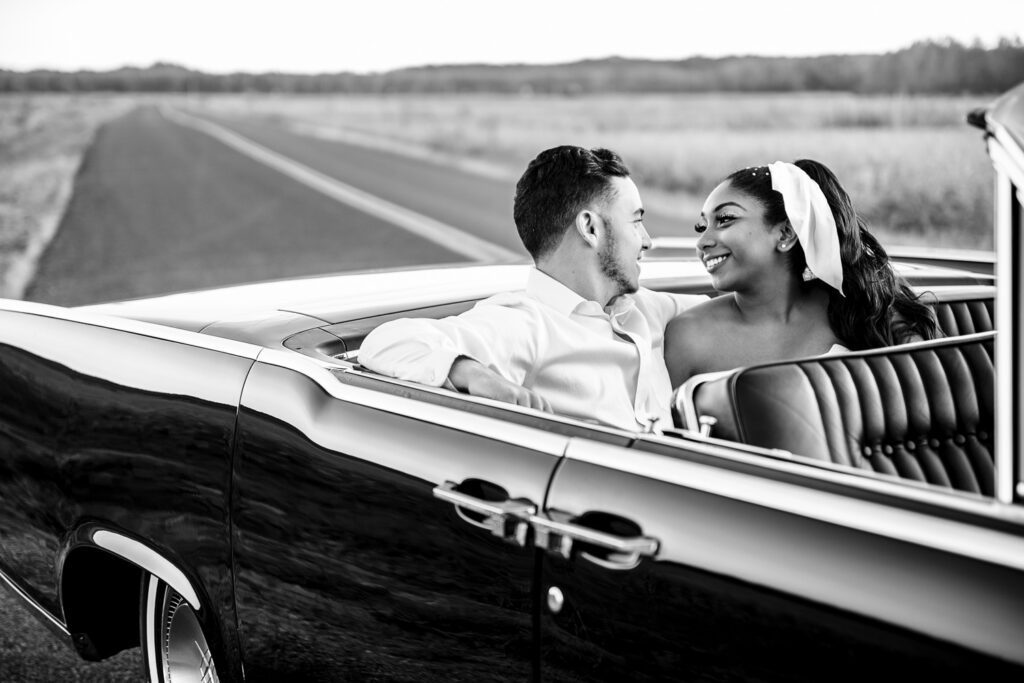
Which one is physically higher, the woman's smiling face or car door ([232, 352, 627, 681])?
the woman's smiling face

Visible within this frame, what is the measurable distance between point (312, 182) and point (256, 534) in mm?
29187

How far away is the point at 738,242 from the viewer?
9.93 ft

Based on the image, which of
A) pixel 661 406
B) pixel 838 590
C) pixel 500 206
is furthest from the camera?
pixel 500 206

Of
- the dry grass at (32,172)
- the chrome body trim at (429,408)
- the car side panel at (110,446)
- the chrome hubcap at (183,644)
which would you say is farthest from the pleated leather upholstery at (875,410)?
the dry grass at (32,172)

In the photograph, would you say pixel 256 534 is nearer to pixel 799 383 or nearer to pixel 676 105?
pixel 799 383

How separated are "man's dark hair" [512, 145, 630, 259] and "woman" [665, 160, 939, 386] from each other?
34 centimetres

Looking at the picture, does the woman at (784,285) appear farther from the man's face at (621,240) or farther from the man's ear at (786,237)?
the man's face at (621,240)

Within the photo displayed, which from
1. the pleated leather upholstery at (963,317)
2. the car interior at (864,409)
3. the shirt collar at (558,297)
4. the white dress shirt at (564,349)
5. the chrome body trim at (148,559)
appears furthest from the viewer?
the pleated leather upholstery at (963,317)

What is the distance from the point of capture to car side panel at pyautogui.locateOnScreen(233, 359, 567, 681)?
187 cm

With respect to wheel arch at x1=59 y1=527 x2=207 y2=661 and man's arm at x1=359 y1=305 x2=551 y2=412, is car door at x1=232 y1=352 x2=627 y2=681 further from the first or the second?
wheel arch at x1=59 y1=527 x2=207 y2=661

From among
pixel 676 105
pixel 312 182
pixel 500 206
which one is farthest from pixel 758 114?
pixel 500 206

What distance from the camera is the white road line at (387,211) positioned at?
15638mm

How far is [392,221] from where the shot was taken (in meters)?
21.2

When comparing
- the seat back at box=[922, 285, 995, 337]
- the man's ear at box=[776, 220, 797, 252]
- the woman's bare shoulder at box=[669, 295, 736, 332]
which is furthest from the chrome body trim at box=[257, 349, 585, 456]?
the seat back at box=[922, 285, 995, 337]
